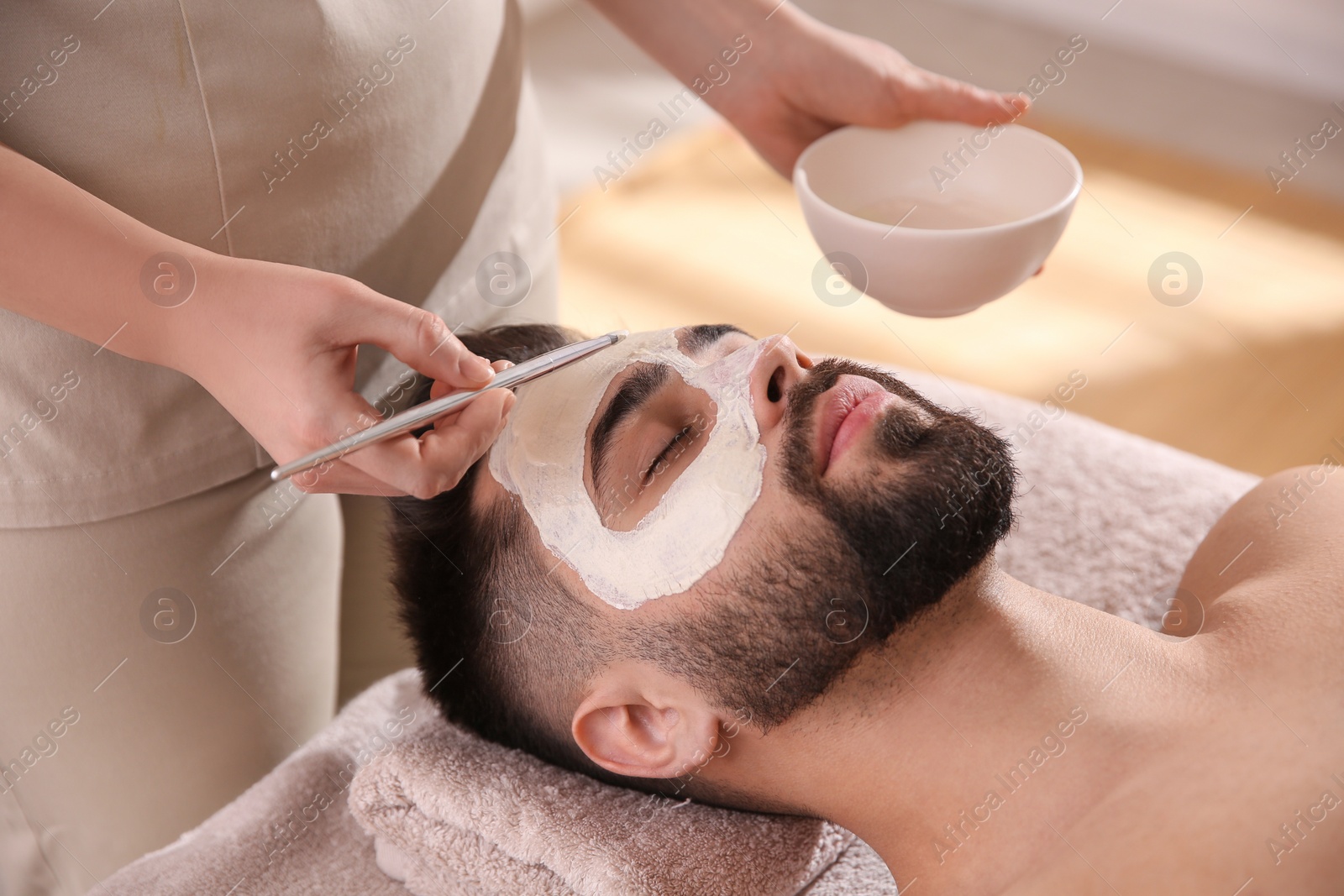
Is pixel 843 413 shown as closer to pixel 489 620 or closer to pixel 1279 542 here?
pixel 489 620

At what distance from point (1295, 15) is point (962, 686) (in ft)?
8.15

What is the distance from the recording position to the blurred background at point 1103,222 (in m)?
2.19

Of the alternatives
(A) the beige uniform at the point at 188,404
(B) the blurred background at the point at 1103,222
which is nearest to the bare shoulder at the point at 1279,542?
(B) the blurred background at the point at 1103,222

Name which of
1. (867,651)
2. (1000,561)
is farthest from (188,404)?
(1000,561)

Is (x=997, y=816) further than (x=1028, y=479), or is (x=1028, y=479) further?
(x=1028, y=479)

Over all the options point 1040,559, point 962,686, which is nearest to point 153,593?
point 962,686

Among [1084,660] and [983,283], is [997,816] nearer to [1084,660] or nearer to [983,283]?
[1084,660]

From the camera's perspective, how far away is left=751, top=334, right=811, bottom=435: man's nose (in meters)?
1.00

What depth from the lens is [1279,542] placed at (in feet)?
3.84

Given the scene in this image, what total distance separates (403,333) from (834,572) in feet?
1.36

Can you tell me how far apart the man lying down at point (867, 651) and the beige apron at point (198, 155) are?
28 cm

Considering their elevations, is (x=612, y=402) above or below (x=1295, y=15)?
above

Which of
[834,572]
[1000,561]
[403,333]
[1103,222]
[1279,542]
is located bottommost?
[1103,222]

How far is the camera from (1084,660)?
3.34ft
